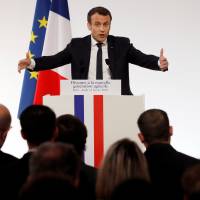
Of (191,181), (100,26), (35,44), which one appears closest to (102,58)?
(100,26)

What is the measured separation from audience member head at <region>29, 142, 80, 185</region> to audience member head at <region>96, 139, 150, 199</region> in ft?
0.51

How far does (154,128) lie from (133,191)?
148 centimetres

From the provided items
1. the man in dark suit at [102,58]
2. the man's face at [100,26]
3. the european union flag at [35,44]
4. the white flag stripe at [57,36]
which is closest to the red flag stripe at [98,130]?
the man in dark suit at [102,58]

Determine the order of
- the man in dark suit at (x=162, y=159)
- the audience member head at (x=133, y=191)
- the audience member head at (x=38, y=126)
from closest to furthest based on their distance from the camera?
the audience member head at (x=133, y=191) → the audience member head at (x=38, y=126) → the man in dark suit at (x=162, y=159)

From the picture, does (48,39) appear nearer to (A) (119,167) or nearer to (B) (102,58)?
(B) (102,58)

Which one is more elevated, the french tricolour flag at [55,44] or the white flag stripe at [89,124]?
the french tricolour flag at [55,44]

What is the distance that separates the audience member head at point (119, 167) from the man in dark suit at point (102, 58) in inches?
88.1

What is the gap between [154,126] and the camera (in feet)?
11.6

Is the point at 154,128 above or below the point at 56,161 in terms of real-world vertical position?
above

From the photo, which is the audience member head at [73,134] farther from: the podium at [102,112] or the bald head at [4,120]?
the podium at [102,112]

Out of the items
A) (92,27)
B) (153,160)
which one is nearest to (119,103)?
(92,27)

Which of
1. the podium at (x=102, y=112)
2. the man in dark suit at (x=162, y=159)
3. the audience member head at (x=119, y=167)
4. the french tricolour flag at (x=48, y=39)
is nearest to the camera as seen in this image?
the audience member head at (x=119, y=167)

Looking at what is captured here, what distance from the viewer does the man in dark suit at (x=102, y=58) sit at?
4812mm

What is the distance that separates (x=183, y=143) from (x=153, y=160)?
4254mm
